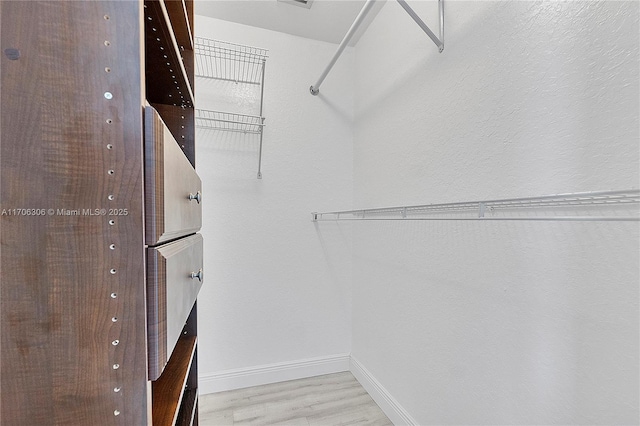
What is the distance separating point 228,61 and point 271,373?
80.9 inches

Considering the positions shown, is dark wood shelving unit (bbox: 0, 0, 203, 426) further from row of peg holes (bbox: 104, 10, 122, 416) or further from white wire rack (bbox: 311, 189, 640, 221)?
white wire rack (bbox: 311, 189, 640, 221)

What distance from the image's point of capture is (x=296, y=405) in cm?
164

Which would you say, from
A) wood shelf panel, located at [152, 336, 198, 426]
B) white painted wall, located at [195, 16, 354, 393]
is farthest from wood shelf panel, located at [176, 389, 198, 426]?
white painted wall, located at [195, 16, 354, 393]

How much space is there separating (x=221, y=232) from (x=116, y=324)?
1.41m

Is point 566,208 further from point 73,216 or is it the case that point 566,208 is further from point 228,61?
→ point 228,61

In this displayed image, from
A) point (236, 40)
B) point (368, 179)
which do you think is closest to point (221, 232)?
point (368, 179)

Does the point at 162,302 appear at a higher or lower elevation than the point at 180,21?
lower

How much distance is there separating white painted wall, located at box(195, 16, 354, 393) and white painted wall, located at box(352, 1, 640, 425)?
1.61ft

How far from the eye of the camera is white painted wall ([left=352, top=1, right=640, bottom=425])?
2.23 ft

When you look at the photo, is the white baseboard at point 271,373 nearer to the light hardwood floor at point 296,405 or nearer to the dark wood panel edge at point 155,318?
the light hardwood floor at point 296,405

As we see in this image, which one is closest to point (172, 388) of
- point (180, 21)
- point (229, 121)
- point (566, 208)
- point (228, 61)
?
point (180, 21)

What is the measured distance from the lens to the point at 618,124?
2.20 feet

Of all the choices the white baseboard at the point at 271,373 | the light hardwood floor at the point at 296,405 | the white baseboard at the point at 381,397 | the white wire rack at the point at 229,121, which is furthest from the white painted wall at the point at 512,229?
the white wire rack at the point at 229,121

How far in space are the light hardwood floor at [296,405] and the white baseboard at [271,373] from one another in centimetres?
4
